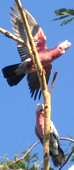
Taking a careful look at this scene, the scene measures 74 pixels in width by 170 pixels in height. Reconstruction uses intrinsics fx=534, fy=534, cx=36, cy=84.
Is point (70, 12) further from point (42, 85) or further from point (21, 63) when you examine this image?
point (21, 63)

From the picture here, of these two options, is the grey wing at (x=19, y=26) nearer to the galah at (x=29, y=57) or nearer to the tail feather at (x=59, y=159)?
the galah at (x=29, y=57)

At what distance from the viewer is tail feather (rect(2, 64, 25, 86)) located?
485cm

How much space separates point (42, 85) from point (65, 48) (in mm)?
1613

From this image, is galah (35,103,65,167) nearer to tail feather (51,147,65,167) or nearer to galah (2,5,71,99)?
tail feather (51,147,65,167)

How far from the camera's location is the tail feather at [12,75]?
4848 millimetres

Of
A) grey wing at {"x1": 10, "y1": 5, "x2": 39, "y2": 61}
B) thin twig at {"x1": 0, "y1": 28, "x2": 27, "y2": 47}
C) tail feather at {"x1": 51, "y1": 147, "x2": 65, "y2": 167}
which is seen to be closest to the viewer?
thin twig at {"x1": 0, "y1": 28, "x2": 27, "y2": 47}

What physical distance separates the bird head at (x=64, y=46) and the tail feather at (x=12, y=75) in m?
0.87

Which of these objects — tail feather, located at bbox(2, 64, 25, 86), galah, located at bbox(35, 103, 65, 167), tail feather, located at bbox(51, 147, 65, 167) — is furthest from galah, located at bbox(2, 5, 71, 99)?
tail feather, located at bbox(51, 147, 65, 167)

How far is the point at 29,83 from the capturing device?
211 inches

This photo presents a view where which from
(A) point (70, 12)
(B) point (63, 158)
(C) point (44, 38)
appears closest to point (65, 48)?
(A) point (70, 12)

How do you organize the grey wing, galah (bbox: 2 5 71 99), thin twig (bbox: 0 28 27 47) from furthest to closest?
the grey wing, galah (bbox: 2 5 71 99), thin twig (bbox: 0 28 27 47)

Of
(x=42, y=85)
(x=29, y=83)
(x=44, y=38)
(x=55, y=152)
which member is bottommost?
(x=55, y=152)

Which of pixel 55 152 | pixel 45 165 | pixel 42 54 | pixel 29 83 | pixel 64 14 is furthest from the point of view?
pixel 29 83

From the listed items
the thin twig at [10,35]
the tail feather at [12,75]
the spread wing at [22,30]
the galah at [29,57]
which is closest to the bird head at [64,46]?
the galah at [29,57]
